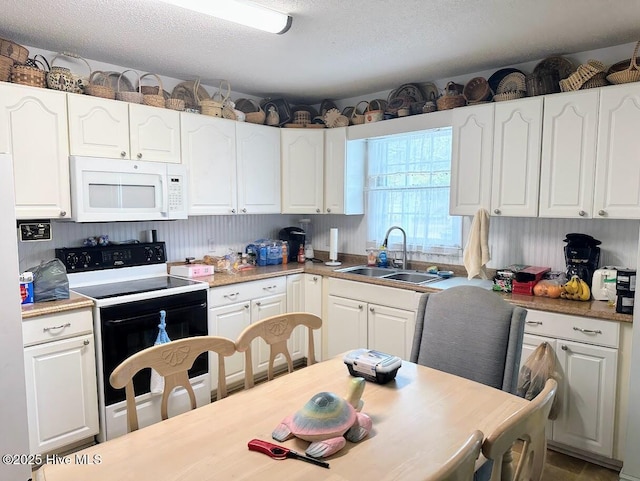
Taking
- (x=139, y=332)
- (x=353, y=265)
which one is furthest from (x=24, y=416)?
(x=353, y=265)

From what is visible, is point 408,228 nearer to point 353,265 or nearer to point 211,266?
point 353,265

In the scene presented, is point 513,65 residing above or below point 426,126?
above

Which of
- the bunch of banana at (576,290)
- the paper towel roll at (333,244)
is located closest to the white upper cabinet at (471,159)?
the bunch of banana at (576,290)

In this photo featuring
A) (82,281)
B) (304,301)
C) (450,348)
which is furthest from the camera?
(304,301)

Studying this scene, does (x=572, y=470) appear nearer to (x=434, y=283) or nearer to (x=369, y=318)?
(x=434, y=283)

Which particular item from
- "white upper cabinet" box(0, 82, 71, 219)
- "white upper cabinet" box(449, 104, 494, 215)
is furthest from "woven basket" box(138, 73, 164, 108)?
"white upper cabinet" box(449, 104, 494, 215)

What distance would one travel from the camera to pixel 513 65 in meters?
2.97

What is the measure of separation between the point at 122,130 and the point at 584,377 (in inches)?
120

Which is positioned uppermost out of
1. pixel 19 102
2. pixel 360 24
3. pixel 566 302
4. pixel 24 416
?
pixel 360 24

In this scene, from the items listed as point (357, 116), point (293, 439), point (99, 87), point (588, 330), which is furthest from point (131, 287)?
point (588, 330)

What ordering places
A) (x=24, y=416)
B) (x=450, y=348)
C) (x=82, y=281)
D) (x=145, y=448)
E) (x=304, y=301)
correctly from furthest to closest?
1. (x=304, y=301)
2. (x=82, y=281)
3. (x=24, y=416)
4. (x=450, y=348)
5. (x=145, y=448)

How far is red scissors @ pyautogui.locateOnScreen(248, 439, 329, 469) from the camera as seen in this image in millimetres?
1080

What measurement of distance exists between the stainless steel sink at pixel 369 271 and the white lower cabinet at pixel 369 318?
256 mm

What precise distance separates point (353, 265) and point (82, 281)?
6.79 ft
